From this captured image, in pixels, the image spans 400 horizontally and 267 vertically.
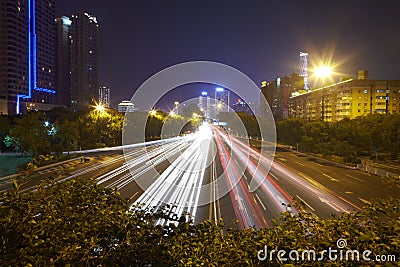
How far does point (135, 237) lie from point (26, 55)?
83.2 meters

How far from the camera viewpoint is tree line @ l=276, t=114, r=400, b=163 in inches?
1230

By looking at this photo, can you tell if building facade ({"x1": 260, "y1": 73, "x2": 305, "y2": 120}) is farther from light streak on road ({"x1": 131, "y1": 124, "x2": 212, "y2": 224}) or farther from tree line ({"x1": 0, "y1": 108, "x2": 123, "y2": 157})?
light streak on road ({"x1": 131, "y1": 124, "x2": 212, "y2": 224})

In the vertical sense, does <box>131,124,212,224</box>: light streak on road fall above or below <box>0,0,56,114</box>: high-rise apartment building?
below

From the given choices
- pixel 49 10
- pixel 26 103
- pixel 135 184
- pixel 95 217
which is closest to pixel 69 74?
pixel 49 10

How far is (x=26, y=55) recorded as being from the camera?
239 feet

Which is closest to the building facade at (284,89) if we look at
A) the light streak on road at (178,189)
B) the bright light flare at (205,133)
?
the bright light flare at (205,133)

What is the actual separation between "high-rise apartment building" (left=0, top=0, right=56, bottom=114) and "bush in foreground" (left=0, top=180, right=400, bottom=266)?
7148 cm

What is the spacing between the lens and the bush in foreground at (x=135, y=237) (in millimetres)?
2426

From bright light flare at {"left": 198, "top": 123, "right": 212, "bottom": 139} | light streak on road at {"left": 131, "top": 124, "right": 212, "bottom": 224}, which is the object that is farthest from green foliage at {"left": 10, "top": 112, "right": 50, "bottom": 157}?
bright light flare at {"left": 198, "top": 123, "right": 212, "bottom": 139}

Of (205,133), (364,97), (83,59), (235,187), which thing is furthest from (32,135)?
(83,59)

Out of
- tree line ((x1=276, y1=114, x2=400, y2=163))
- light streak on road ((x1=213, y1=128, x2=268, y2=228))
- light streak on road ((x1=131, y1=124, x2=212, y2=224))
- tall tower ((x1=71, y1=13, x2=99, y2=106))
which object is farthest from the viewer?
tall tower ((x1=71, y1=13, x2=99, y2=106))

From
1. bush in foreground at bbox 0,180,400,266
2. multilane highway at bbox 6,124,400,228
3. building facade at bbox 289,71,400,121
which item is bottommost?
multilane highway at bbox 6,124,400,228

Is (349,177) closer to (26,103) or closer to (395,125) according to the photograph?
(395,125)

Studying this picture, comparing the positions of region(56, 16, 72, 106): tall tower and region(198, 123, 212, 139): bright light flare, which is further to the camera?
region(56, 16, 72, 106): tall tower
